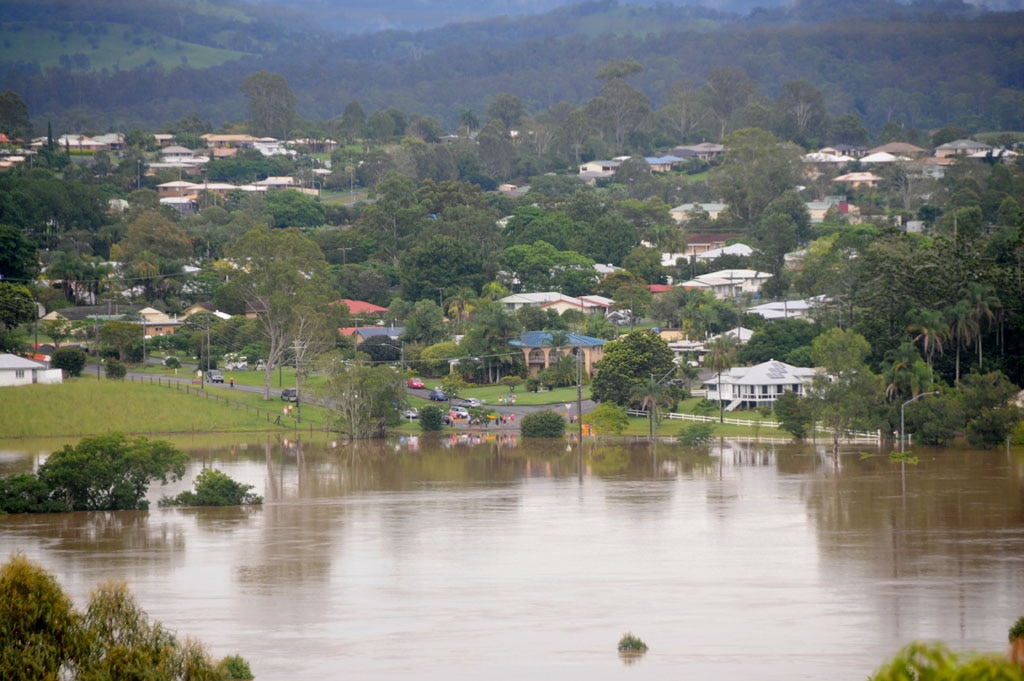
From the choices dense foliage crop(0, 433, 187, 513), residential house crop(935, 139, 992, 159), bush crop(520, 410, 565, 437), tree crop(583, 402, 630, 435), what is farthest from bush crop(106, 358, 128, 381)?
residential house crop(935, 139, 992, 159)

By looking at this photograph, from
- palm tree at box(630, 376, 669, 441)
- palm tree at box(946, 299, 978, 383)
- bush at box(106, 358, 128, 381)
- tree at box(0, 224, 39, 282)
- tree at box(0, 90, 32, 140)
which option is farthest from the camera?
tree at box(0, 90, 32, 140)

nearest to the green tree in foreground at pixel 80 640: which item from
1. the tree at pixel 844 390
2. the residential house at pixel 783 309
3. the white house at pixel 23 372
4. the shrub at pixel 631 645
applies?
the shrub at pixel 631 645

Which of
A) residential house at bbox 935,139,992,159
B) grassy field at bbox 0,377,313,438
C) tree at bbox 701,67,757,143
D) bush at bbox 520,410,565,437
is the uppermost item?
tree at bbox 701,67,757,143

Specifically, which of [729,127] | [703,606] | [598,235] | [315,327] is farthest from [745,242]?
[703,606]

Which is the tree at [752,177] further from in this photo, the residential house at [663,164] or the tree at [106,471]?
the tree at [106,471]

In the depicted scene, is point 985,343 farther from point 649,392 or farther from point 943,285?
point 649,392

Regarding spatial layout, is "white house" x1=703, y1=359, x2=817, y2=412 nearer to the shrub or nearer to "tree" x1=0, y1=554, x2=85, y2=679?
the shrub
